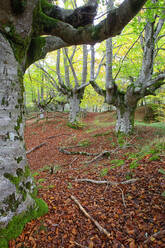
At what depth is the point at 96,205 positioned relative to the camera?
8.35ft

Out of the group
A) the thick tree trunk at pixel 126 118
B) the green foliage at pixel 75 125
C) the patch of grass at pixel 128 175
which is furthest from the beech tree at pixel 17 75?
the green foliage at pixel 75 125

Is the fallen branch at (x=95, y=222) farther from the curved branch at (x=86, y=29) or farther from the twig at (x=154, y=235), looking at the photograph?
the curved branch at (x=86, y=29)

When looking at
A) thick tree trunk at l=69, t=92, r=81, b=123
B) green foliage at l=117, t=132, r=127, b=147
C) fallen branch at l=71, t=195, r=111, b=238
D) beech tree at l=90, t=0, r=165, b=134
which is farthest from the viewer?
thick tree trunk at l=69, t=92, r=81, b=123

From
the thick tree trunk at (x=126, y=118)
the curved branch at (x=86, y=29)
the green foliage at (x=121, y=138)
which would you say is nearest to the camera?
the curved branch at (x=86, y=29)

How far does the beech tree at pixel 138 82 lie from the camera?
5941 millimetres

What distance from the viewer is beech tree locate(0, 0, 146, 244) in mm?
1876

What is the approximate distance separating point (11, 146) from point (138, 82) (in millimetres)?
7135

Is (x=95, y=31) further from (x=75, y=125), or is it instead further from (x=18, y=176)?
(x=75, y=125)

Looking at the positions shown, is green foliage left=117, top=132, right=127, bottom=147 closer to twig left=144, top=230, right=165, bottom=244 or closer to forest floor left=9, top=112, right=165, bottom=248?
forest floor left=9, top=112, right=165, bottom=248

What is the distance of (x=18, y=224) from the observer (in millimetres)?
1935

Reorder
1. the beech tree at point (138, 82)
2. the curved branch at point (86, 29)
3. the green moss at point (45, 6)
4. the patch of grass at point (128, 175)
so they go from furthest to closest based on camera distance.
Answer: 1. the beech tree at point (138, 82)
2. the patch of grass at point (128, 175)
3. the green moss at point (45, 6)
4. the curved branch at point (86, 29)

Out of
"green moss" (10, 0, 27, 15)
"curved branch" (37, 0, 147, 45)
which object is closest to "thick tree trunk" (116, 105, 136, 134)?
"curved branch" (37, 0, 147, 45)

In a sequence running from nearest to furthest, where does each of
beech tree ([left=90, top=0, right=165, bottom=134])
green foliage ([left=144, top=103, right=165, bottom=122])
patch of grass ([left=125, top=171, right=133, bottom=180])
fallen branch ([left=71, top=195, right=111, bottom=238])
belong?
1. fallen branch ([left=71, top=195, right=111, bottom=238])
2. patch of grass ([left=125, top=171, right=133, bottom=180])
3. beech tree ([left=90, top=0, right=165, bottom=134])
4. green foliage ([left=144, top=103, right=165, bottom=122])

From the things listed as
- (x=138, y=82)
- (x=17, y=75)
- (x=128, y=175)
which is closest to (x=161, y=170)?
(x=128, y=175)
